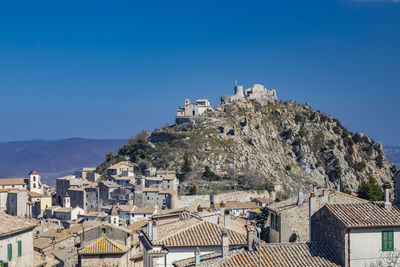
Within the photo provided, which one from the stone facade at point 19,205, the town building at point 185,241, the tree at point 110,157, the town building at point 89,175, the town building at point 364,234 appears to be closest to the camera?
the town building at point 364,234

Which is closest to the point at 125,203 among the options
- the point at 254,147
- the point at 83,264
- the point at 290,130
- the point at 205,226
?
the point at 254,147

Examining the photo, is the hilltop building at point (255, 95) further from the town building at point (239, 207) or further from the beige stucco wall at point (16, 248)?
the beige stucco wall at point (16, 248)

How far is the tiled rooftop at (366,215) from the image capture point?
950 inches

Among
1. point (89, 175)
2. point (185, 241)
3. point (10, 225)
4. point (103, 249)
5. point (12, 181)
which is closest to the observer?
point (10, 225)

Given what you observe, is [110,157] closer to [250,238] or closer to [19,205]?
[19,205]

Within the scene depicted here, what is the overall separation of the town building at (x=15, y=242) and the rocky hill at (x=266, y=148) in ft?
276

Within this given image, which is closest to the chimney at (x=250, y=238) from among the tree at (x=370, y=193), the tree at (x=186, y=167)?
the tree at (x=370, y=193)

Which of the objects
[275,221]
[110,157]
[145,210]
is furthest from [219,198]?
[275,221]

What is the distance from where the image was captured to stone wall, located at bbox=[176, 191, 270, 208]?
100188 mm

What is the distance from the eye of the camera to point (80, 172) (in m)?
128

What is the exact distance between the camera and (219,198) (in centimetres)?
10394

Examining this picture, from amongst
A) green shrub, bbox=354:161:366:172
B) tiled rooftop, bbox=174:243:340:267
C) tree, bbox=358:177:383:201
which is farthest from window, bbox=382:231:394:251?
green shrub, bbox=354:161:366:172

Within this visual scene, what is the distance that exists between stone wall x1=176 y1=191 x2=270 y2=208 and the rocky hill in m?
3.12

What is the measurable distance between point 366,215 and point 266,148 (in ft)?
371
